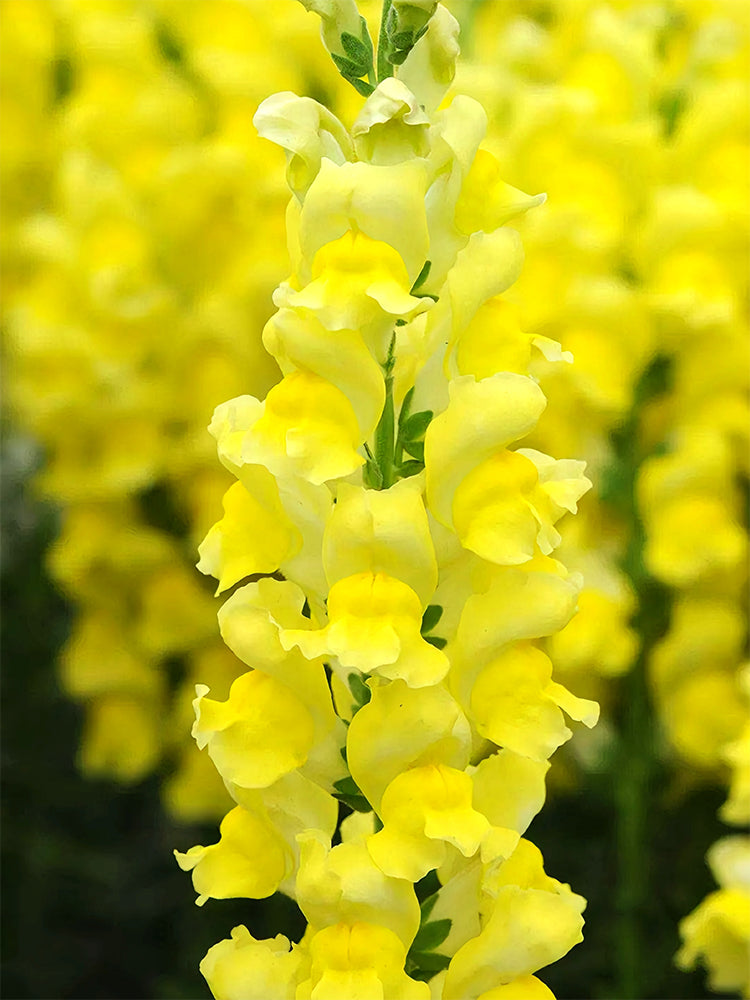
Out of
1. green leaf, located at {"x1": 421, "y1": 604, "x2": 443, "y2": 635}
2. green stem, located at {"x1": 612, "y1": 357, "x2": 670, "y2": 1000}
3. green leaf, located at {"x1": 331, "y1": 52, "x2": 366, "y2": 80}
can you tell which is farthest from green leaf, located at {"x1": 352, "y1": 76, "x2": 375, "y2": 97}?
green stem, located at {"x1": 612, "y1": 357, "x2": 670, "y2": 1000}

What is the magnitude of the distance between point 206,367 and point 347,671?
2.93 ft

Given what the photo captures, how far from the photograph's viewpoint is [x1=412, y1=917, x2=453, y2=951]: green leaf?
2.00 feet

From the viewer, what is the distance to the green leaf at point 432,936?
0.61 metres

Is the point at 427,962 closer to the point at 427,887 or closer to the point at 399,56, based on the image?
the point at 427,887

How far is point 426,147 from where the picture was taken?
0.55 m

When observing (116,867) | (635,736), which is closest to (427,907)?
(635,736)

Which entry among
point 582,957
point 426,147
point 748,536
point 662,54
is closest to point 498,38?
point 662,54

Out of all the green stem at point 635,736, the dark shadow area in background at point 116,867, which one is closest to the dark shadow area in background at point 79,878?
the dark shadow area in background at point 116,867

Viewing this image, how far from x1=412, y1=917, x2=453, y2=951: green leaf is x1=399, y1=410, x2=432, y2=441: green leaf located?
0.22 meters

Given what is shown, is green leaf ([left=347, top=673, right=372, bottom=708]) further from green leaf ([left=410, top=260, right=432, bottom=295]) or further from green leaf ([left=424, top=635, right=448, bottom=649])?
green leaf ([left=410, top=260, right=432, bottom=295])

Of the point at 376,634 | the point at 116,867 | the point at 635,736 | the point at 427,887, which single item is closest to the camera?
the point at 376,634

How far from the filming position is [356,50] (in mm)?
560

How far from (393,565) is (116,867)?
1.16 m

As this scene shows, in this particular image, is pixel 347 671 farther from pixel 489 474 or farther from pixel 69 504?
pixel 69 504
